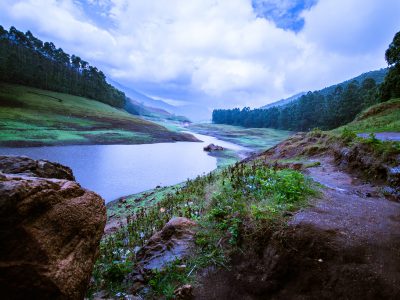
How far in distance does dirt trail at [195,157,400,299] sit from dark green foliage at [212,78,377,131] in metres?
45.1

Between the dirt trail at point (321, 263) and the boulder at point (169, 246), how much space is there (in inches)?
51.9

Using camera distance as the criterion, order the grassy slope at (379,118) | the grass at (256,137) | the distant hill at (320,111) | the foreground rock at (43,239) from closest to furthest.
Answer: the foreground rock at (43,239) < the grassy slope at (379,118) < the distant hill at (320,111) < the grass at (256,137)

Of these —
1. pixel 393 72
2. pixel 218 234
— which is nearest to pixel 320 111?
pixel 393 72

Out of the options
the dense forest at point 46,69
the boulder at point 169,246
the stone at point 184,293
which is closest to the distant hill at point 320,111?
the boulder at point 169,246

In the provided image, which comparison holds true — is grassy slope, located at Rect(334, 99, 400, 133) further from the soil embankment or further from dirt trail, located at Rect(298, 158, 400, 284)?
the soil embankment

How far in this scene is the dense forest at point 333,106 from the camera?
33375mm

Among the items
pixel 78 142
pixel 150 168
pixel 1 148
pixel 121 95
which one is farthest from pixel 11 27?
pixel 150 168

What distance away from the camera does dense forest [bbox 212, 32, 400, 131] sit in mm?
33375

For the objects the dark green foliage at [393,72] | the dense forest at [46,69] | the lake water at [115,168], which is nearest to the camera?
the lake water at [115,168]

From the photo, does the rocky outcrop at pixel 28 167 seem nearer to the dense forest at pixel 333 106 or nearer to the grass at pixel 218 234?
the grass at pixel 218 234

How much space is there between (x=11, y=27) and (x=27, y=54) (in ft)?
37.7

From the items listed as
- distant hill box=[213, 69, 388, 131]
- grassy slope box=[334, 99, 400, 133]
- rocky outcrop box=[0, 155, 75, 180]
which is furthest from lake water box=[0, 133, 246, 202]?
distant hill box=[213, 69, 388, 131]

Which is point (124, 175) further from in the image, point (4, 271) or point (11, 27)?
point (11, 27)

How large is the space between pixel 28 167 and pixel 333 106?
77.7 m
